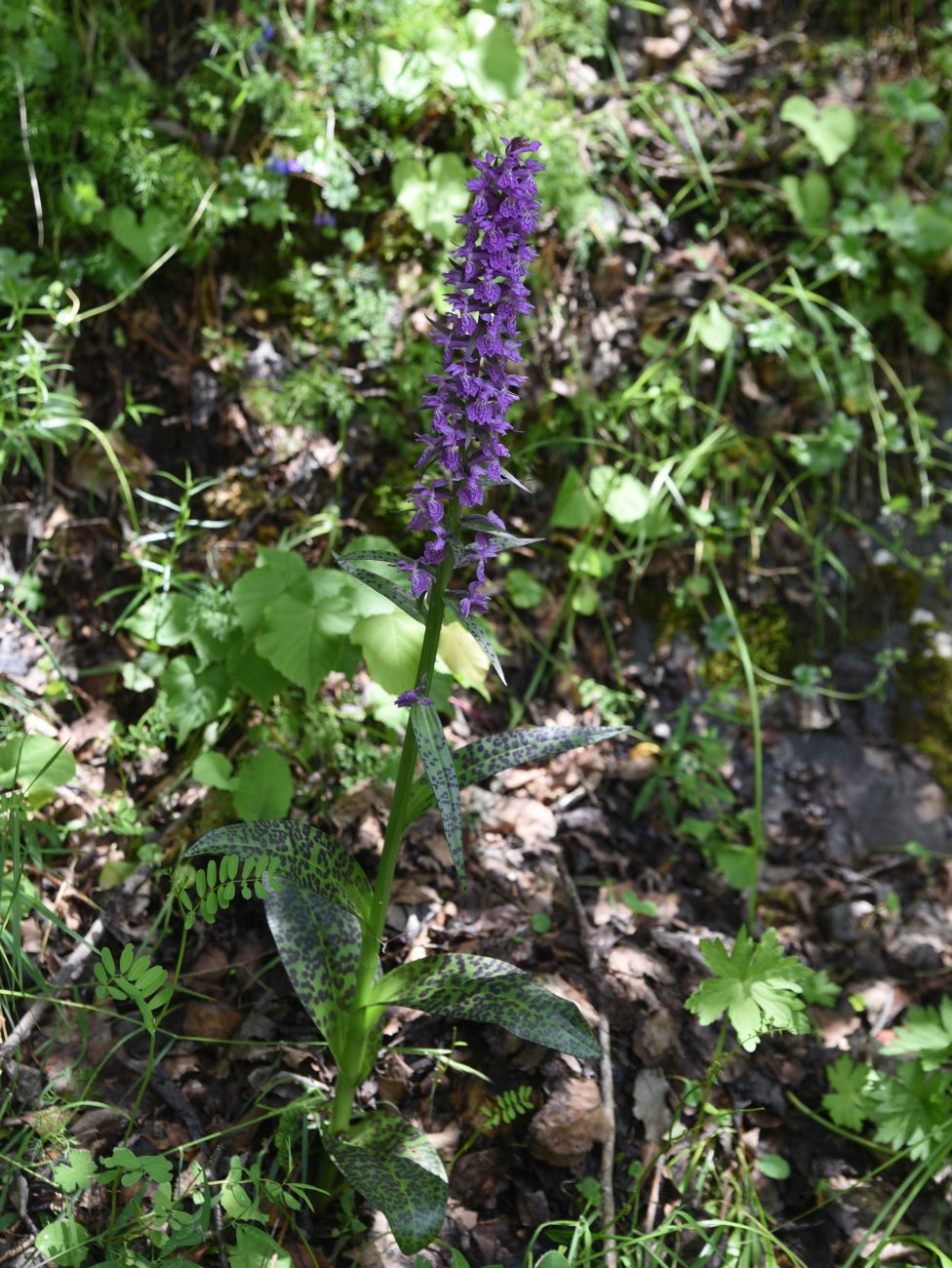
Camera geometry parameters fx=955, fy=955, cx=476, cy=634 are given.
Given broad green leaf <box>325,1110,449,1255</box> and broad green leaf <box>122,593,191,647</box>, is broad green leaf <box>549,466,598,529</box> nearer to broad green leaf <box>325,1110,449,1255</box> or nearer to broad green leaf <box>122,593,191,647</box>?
broad green leaf <box>122,593,191,647</box>

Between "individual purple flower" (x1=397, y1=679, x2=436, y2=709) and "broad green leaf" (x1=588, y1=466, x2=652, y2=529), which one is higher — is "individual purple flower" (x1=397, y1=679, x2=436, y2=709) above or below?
above

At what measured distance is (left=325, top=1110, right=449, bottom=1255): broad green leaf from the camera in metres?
1.74

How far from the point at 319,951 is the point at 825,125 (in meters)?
3.67

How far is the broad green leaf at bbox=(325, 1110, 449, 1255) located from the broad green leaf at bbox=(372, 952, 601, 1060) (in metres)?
0.29

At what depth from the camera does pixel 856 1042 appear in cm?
270

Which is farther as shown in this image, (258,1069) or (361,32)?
(361,32)

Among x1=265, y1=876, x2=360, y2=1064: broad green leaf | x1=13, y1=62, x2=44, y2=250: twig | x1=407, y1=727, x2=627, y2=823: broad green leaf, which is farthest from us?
x1=13, y1=62, x2=44, y2=250: twig

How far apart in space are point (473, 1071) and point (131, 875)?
0.98m

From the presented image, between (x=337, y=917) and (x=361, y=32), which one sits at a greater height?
(x=361, y=32)

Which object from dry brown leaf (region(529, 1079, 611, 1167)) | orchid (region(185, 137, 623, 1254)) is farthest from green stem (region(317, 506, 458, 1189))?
dry brown leaf (region(529, 1079, 611, 1167))

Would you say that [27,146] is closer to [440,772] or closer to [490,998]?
[440,772]

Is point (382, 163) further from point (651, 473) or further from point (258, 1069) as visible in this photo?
point (258, 1069)

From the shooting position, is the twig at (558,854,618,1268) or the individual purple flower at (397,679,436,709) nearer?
the individual purple flower at (397,679,436,709)

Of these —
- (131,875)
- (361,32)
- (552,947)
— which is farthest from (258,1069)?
(361,32)
